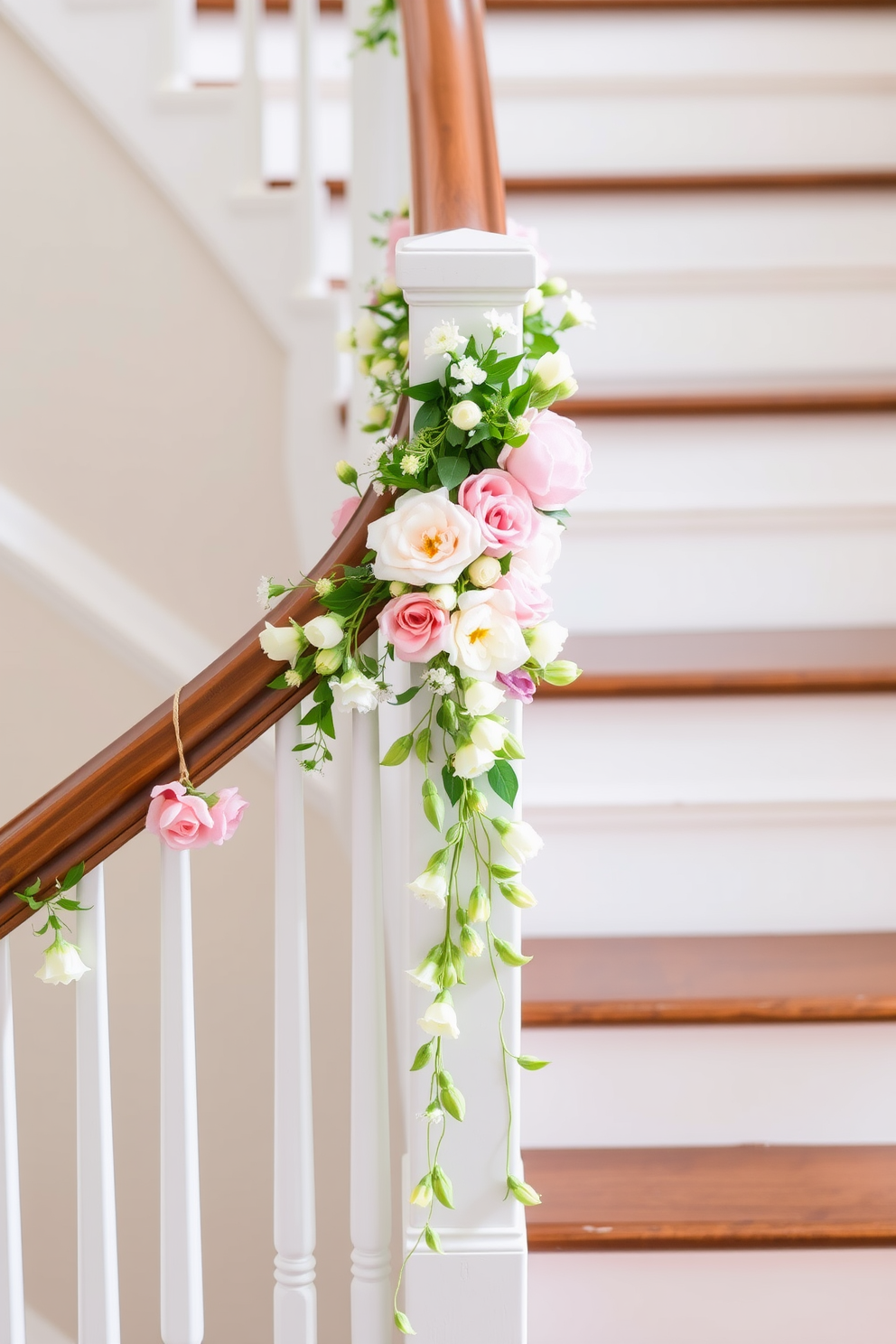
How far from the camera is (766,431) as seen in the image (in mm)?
1810

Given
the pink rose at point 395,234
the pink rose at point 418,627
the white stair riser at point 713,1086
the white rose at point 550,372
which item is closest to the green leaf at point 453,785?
the pink rose at point 418,627

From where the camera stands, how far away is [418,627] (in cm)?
86

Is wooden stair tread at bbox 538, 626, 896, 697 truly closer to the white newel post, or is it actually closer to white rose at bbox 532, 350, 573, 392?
the white newel post

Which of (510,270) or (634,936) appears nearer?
(510,270)

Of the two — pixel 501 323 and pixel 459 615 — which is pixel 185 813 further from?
pixel 501 323

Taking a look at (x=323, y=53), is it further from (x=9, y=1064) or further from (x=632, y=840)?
(x=9, y=1064)

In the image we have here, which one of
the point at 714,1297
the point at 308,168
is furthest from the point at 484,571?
the point at 308,168

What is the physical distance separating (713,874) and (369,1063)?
0.64 m

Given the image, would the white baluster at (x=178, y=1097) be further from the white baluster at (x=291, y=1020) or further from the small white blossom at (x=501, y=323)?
the small white blossom at (x=501, y=323)

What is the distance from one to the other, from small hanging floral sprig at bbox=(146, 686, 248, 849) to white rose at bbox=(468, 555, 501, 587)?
0.91 ft

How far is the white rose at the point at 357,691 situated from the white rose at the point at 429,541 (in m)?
0.09

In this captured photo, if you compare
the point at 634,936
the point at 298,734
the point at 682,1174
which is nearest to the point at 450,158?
the point at 298,734

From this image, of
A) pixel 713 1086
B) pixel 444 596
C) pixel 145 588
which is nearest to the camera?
pixel 444 596

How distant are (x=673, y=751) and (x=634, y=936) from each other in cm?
25
